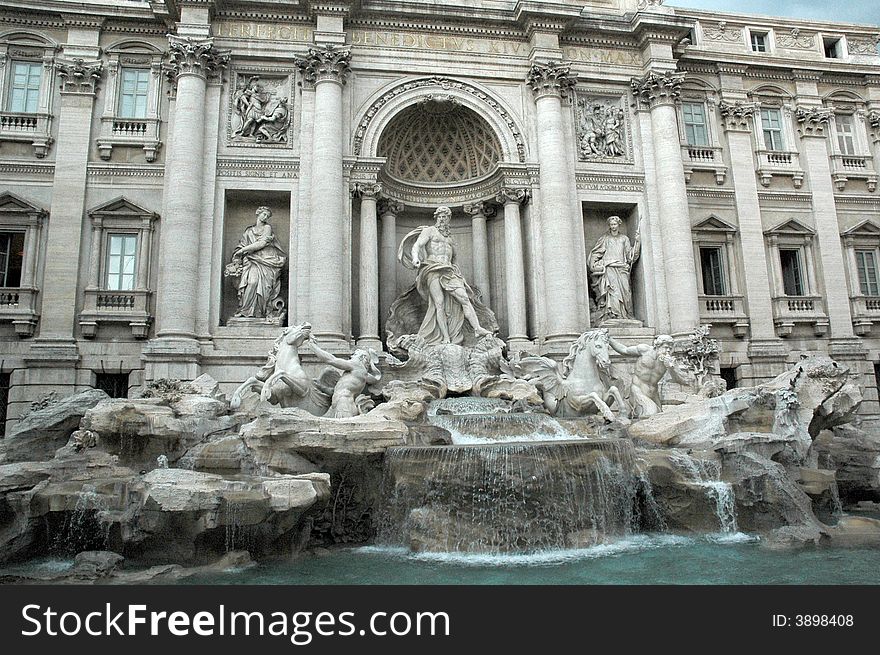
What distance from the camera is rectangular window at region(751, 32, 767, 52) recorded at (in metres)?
22.1

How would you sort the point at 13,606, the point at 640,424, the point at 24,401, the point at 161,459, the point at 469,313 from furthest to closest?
the point at 469,313 < the point at 24,401 < the point at 640,424 < the point at 161,459 < the point at 13,606

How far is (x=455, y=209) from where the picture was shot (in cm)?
2008

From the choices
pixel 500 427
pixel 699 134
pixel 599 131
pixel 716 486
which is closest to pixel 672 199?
pixel 599 131

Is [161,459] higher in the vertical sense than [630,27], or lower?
lower

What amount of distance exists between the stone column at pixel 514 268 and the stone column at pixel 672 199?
13.7 ft

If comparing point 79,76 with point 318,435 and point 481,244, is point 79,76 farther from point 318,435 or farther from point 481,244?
point 318,435

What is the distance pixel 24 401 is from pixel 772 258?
2199cm

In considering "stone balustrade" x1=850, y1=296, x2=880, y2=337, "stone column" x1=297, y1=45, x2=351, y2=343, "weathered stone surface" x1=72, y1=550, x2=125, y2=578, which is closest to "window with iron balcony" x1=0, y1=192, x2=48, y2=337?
"stone column" x1=297, y1=45, x2=351, y2=343

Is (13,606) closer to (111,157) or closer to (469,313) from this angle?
(469,313)

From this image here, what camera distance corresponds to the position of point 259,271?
56.6 ft

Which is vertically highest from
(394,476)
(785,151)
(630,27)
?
(630,27)

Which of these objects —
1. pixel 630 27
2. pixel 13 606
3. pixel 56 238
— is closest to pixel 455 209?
pixel 630 27

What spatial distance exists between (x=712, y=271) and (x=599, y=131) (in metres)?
5.77

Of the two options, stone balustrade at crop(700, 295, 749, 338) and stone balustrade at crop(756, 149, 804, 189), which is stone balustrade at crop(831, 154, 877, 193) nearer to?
stone balustrade at crop(756, 149, 804, 189)
